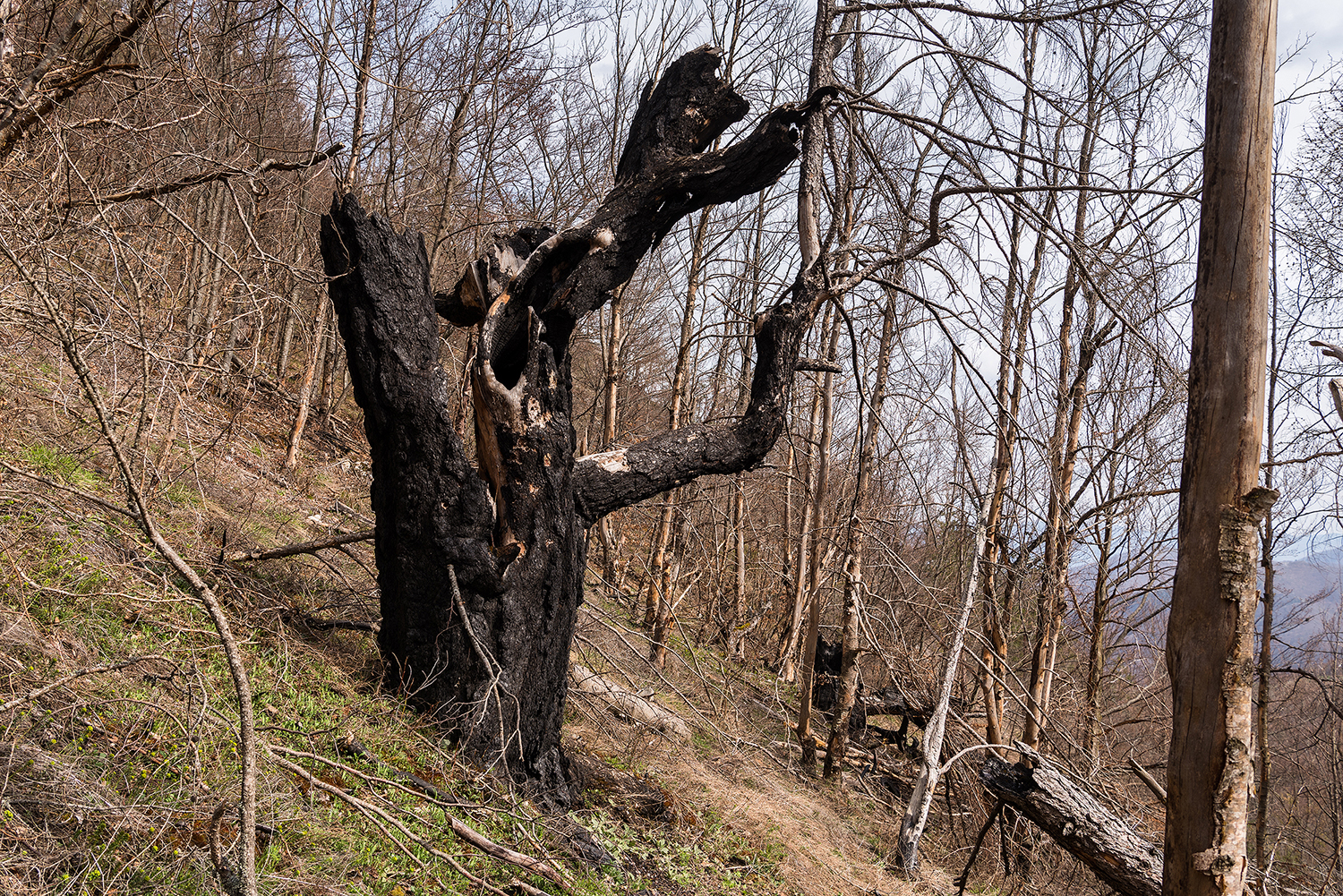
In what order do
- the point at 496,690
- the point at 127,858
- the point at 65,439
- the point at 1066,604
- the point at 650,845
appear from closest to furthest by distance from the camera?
the point at 127,858 → the point at 496,690 → the point at 650,845 → the point at 65,439 → the point at 1066,604

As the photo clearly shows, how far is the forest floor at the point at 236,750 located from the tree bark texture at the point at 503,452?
0.38 metres

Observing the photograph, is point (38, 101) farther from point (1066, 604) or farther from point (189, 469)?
point (1066, 604)

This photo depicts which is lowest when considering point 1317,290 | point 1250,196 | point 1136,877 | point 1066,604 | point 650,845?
point 650,845

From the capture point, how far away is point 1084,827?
13.3 ft

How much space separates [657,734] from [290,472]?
19.4 feet

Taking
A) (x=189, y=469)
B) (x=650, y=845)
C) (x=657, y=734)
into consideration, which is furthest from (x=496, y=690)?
(x=189, y=469)

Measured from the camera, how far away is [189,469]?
722 centimetres

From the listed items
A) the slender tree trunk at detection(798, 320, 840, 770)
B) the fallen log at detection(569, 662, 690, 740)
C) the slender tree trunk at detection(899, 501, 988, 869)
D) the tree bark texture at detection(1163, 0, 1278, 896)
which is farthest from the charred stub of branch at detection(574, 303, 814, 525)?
the slender tree trunk at detection(798, 320, 840, 770)

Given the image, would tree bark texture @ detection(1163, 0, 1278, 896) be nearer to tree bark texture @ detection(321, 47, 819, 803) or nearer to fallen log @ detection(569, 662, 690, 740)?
tree bark texture @ detection(321, 47, 819, 803)

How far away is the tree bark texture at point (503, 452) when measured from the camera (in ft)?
14.4

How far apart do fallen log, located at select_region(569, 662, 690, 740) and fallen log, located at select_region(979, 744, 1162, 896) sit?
11.6 ft

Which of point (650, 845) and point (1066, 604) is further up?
point (1066, 604)

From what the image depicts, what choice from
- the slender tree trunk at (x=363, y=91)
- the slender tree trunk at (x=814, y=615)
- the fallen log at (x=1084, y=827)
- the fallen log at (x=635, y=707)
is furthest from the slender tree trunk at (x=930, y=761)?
the slender tree trunk at (x=363, y=91)

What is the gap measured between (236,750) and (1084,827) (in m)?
3.94
